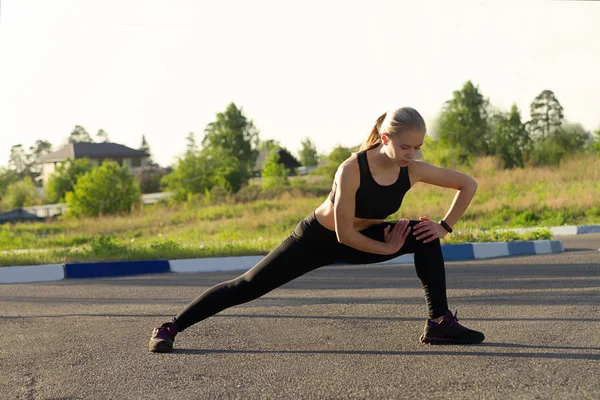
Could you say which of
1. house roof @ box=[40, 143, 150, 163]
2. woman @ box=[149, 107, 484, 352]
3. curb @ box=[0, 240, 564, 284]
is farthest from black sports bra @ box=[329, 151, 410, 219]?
house roof @ box=[40, 143, 150, 163]

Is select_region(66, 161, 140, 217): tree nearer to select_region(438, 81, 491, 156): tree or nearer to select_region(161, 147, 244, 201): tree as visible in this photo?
select_region(161, 147, 244, 201): tree

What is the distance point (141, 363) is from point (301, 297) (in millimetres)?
2776

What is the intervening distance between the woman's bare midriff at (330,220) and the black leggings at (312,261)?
0.03 m

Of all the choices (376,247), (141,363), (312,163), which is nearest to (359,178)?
(376,247)

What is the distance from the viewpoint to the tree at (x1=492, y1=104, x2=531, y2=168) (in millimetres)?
40031

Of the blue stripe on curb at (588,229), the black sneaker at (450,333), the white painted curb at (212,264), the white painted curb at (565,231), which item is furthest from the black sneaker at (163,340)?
the blue stripe on curb at (588,229)

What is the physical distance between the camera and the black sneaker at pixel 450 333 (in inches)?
183

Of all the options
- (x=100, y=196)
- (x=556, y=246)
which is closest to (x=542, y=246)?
(x=556, y=246)

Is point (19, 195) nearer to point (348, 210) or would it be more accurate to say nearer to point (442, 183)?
point (442, 183)

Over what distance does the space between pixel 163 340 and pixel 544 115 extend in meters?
41.4

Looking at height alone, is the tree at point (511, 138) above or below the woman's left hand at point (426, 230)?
above

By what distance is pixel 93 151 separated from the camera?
334 ft

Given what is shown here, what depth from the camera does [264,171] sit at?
2216 inches

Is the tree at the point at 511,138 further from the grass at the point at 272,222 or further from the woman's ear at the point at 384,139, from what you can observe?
the woman's ear at the point at 384,139
